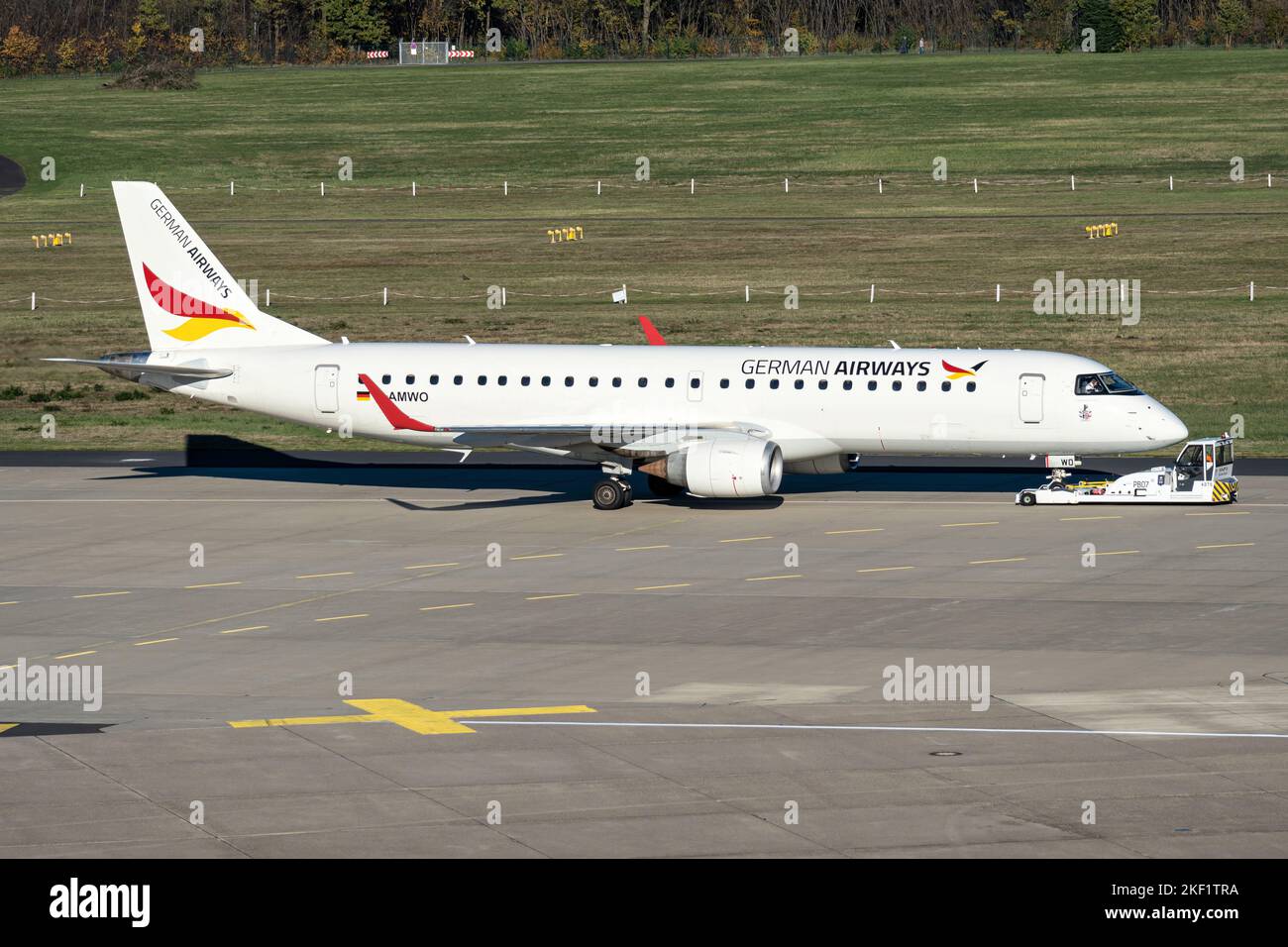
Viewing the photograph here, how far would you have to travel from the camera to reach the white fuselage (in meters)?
45.4

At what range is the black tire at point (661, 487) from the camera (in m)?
48.8

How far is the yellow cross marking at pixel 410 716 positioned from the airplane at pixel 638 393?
16.8 m

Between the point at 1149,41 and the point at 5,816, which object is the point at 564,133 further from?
the point at 5,816

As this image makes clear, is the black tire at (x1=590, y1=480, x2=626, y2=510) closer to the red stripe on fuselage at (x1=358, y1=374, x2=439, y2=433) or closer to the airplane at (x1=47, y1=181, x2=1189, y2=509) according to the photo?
the airplane at (x1=47, y1=181, x2=1189, y2=509)

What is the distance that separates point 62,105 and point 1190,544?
409 ft

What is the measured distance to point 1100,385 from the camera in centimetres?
4538

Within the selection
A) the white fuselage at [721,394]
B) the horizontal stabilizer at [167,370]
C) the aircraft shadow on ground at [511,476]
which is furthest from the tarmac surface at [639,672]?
the horizontal stabilizer at [167,370]

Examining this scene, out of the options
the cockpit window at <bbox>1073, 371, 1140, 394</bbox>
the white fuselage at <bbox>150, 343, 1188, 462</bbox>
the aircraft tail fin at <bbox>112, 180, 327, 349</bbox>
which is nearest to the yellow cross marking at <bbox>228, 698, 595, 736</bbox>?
the white fuselage at <bbox>150, 343, 1188, 462</bbox>

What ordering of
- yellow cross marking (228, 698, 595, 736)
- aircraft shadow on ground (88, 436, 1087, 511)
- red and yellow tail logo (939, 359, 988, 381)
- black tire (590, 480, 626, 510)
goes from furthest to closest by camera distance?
aircraft shadow on ground (88, 436, 1087, 511)
black tire (590, 480, 626, 510)
red and yellow tail logo (939, 359, 988, 381)
yellow cross marking (228, 698, 595, 736)

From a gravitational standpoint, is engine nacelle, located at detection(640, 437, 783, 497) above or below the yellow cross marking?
above

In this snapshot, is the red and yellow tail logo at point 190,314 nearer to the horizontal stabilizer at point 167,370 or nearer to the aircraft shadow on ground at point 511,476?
the horizontal stabilizer at point 167,370

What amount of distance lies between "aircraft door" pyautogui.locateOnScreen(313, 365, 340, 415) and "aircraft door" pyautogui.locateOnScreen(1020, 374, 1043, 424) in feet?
58.7

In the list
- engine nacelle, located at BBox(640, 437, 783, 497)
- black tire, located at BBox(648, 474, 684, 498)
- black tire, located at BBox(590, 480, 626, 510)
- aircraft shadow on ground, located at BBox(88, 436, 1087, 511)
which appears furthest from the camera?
aircraft shadow on ground, located at BBox(88, 436, 1087, 511)
